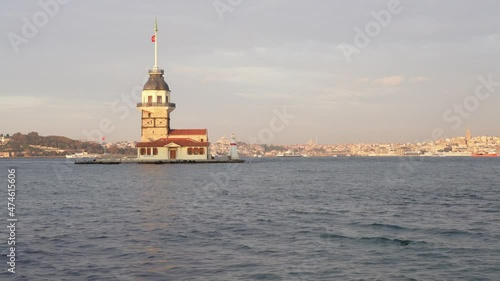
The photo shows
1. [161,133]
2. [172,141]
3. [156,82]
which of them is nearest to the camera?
[172,141]

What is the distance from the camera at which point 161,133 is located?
4254 inches

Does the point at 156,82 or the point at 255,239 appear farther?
the point at 156,82

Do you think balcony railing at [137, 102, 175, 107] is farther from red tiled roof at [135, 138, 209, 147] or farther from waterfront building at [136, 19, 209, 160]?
red tiled roof at [135, 138, 209, 147]

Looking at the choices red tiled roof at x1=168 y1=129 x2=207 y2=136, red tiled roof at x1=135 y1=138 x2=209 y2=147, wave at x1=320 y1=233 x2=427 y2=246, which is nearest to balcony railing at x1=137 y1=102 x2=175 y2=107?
red tiled roof at x1=168 y1=129 x2=207 y2=136

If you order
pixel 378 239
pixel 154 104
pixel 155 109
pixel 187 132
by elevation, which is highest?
pixel 154 104

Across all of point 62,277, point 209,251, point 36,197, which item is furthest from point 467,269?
point 36,197

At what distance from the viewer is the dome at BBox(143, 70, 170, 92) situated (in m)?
110

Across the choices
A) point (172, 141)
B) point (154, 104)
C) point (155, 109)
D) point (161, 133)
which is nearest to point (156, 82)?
point (154, 104)

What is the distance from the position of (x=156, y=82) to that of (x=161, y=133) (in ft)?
33.9

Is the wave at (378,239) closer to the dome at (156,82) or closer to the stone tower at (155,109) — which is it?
the stone tower at (155,109)

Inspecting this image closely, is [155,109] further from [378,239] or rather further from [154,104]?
[378,239]

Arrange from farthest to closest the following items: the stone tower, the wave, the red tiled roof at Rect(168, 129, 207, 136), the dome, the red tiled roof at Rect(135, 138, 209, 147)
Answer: the dome → the stone tower → the red tiled roof at Rect(168, 129, 207, 136) → the red tiled roof at Rect(135, 138, 209, 147) → the wave

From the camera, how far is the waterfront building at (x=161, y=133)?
104 m

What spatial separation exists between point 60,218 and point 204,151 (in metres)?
78.9
